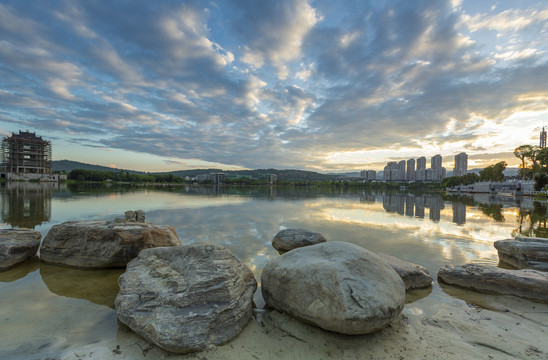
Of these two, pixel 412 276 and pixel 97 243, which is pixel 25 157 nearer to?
pixel 97 243

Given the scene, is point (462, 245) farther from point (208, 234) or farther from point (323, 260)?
point (208, 234)

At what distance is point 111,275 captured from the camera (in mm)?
7531

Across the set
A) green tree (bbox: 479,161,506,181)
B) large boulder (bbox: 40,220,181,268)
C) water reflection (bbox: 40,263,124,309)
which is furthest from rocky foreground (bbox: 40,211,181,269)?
green tree (bbox: 479,161,506,181)

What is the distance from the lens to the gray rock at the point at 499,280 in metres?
6.25

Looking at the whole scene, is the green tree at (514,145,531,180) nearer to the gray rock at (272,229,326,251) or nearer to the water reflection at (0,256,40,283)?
the gray rock at (272,229,326,251)

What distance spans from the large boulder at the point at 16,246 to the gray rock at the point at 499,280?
13.9 m

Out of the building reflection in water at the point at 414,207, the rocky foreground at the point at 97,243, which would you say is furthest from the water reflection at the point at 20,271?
the building reflection in water at the point at 414,207

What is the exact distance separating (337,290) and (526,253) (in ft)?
28.9

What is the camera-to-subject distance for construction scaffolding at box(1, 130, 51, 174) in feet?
380

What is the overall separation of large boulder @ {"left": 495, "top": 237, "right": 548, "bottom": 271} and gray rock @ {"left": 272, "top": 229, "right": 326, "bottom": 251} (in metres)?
7.15

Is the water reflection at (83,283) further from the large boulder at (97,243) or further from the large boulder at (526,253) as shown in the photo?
the large boulder at (526,253)

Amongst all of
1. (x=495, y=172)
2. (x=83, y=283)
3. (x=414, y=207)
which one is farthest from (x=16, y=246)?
(x=495, y=172)

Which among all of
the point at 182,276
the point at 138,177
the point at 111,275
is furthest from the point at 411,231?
the point at 138,177

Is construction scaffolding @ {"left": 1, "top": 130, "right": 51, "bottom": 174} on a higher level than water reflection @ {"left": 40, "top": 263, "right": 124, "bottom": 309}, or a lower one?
higher
